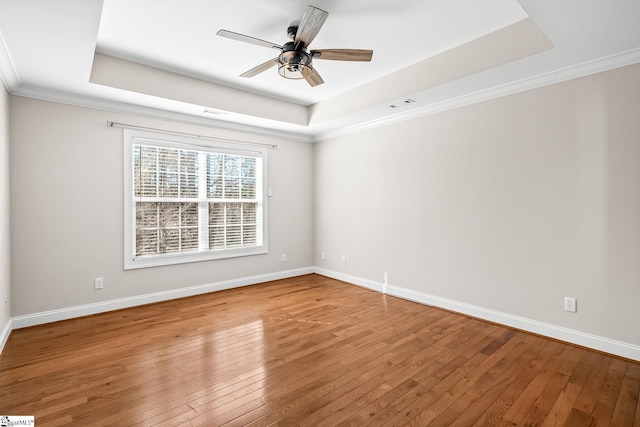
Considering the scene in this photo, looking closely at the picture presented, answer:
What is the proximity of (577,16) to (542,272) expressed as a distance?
84.4 inches

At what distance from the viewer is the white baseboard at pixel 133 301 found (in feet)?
10.6

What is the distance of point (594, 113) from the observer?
8.97 feet

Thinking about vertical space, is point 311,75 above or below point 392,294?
above

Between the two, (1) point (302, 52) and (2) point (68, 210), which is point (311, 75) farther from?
(2) point (68, 210)

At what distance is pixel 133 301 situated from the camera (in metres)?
3.83

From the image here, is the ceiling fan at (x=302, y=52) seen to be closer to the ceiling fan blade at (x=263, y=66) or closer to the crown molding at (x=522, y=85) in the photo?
the ceiling fan blade at (x=263, y=66)

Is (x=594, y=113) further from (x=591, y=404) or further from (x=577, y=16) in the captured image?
(x=591, y=404)

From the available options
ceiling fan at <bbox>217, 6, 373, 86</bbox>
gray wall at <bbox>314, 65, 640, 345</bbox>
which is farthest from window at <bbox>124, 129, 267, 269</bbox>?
ceiling fan at <bbox>217, 6, 373, 86</bbox>

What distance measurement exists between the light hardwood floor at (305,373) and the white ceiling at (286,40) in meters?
2.41

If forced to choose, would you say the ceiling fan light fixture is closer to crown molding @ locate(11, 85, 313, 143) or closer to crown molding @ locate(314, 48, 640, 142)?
crown molding @ locate(314, 48, 640, 142)

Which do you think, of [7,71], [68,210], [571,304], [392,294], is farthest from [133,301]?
[571,304]

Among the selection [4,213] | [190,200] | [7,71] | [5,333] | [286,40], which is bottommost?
[5,333]

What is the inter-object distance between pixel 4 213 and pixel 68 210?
0.56 metres

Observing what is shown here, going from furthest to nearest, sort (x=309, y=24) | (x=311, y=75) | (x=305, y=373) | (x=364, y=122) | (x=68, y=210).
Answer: (x=364, y=122)
(x=68, y=210)
(x=311, y=75)
(x=305, y=373)
(x=309, y=24)
